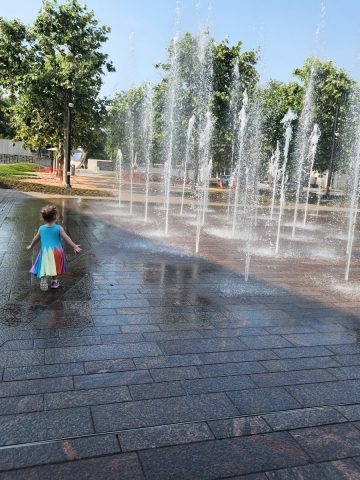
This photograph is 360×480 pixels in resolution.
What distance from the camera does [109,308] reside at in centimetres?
531

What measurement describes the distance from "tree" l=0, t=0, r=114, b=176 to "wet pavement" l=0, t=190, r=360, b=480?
19.3 meters

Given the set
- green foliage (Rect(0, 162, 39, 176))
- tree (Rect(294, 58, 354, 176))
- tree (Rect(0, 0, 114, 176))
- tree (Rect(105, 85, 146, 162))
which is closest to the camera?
tree (Rect(0, 0, 114, 176))

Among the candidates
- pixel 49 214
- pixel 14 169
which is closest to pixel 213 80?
pixel 14 169

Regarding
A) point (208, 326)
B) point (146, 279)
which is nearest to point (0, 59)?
point (146, 279)

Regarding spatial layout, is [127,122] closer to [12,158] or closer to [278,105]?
[12,158]

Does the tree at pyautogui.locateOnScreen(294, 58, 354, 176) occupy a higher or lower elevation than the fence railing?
higher

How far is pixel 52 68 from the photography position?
24.4 m

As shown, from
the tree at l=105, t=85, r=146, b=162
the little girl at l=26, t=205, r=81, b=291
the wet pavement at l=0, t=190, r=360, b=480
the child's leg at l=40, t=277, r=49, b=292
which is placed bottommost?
the wet pavement at l=0, t=190, r=360, b=480

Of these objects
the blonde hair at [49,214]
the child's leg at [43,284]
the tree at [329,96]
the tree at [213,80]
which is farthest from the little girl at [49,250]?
the tree at [329,96]

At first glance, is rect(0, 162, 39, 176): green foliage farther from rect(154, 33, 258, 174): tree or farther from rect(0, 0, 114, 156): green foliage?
rect(154, 33, 258, 174): tree

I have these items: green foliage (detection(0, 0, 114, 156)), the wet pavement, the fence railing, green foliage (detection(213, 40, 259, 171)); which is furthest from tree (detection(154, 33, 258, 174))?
the fence railing

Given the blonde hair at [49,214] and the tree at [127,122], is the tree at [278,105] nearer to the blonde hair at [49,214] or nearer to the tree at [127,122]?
the tree at [127,122]

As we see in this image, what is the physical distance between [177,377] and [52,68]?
79.0 ft

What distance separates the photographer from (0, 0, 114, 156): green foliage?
79.4 feet
